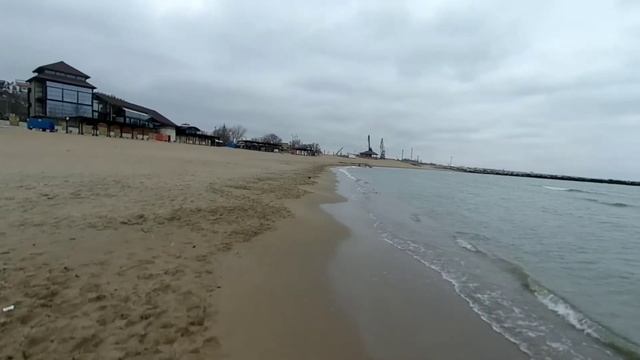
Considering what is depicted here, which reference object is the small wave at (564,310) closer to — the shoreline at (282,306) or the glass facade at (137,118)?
the shoreline at (282,306)

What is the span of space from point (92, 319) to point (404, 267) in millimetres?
6245

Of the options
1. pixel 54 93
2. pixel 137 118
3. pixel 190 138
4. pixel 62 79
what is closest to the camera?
pixel 54 93

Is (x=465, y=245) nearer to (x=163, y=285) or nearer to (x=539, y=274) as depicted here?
(x=539, y=274)

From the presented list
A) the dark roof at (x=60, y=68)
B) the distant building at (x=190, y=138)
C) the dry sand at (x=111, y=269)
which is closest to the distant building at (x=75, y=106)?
the dark roof at (x=60, y=68)

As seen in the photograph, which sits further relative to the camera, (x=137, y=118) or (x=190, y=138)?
(x=190, y=138)

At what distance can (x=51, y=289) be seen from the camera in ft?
16.9

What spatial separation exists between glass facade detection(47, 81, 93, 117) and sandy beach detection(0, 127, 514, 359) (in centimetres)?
6416

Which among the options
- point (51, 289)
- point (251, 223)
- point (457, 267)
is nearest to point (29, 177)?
point (251, 223)

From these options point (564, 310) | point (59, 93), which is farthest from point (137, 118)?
point (564, 310)

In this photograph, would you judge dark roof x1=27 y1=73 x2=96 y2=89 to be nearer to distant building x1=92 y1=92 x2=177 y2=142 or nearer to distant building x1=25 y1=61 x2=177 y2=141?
distant building x1=25 y1=61 x2=177 y2=141

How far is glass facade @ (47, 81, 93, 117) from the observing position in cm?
6450

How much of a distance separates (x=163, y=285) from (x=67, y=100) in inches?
2925

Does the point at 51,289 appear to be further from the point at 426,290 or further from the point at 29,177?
the point at 29,177

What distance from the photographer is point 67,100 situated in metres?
66.6
